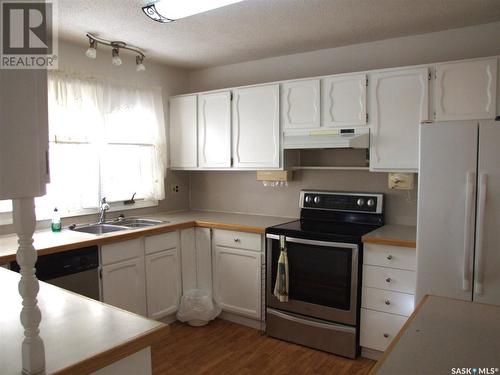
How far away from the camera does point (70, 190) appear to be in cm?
327

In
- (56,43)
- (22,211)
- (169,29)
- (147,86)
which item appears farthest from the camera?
(147,86)

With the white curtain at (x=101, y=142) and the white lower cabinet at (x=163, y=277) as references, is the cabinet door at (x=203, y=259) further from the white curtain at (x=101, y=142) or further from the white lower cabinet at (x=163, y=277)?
the white curtain at (x=101, y=142)

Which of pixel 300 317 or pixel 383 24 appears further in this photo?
pixel 300 317

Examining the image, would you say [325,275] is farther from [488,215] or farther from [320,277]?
[488,215]

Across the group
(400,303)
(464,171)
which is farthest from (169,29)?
(400,303)

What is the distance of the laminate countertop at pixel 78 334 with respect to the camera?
111 centimetres

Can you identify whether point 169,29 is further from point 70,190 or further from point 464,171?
point 464,171

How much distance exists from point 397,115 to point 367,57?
2.34 ft

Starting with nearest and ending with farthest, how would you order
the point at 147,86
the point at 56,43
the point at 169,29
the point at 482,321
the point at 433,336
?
1. the point at 433,336
2. the point at 482,321
3. the point at 169,29
4. the point at 56,43
5. the point at 147,86

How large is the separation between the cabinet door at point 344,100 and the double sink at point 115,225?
5.68 feet

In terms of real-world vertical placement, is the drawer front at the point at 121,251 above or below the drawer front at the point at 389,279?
above

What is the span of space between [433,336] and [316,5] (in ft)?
6.74

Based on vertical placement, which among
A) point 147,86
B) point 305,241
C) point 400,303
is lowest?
point 400,303

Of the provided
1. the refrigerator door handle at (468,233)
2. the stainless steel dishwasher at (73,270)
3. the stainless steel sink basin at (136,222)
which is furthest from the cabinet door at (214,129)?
the refrigerator door handle at (468,233)
